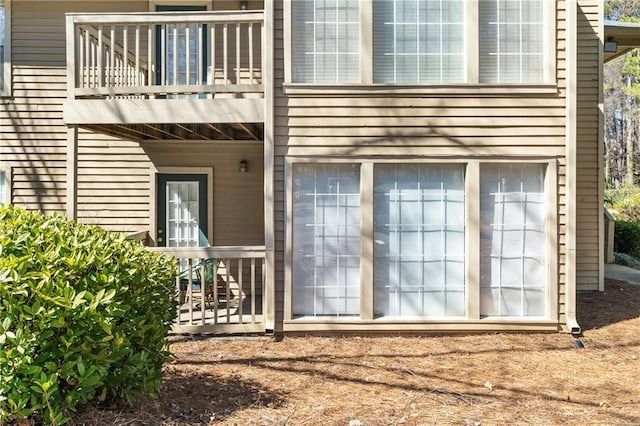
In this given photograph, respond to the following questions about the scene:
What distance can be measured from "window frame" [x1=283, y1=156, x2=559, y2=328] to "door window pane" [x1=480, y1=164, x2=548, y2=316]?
0.08 metres

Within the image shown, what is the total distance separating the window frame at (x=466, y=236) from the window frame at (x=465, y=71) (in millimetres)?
792

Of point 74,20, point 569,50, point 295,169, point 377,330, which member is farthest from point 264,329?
point 569,50

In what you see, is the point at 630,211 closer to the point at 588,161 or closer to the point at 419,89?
the point at 588,161

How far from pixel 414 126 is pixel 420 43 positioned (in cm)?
95

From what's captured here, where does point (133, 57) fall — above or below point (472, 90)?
above

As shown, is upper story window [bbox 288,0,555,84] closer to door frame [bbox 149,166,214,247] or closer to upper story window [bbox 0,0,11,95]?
door frame [bbox 149,166,214,247]

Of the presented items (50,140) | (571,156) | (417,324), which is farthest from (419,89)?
(50,140)

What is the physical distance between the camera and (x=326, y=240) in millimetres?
6082

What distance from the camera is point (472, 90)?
6.01 m

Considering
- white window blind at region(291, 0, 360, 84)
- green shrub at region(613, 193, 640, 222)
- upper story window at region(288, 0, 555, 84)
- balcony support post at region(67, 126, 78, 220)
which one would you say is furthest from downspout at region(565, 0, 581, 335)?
green shrub at region(613, 193, 640, 222)

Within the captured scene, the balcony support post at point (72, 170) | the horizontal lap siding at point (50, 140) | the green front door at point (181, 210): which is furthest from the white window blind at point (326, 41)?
the horizontal lap siding at point (50, 140)

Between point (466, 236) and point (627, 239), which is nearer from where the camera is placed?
point (466, 236)

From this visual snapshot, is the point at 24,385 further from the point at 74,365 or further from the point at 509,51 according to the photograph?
the point at 509,51

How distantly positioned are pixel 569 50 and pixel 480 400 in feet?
13.5
